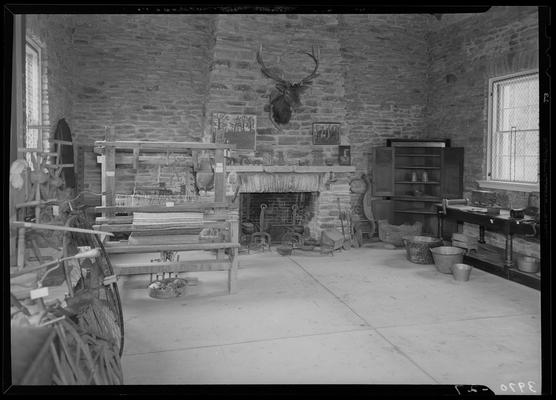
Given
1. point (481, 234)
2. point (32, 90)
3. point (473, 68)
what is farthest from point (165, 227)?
point (473, 68)

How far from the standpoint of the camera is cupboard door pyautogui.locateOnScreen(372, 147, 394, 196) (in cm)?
833

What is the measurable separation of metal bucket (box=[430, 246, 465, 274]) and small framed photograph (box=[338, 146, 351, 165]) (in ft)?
8.30

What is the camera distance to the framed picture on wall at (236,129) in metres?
7.60

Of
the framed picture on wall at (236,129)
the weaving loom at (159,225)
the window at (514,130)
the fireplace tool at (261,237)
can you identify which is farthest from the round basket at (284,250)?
the window at (514,130)

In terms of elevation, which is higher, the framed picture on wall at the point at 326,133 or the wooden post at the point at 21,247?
the framed picture on wall at the point at 326,133

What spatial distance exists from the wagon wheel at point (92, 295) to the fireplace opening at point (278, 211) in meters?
4.52

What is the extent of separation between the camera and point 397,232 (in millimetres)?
8086

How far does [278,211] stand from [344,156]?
61.6 inches

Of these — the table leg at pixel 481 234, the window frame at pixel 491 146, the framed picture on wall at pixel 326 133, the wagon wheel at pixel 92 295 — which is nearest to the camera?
the wagon wheel at pixel 92 295

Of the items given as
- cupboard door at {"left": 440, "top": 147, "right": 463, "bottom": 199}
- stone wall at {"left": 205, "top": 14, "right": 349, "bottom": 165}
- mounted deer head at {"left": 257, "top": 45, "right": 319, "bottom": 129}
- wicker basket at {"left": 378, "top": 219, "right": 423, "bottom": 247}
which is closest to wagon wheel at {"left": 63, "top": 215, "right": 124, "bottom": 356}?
stone wall at {"left": 205, "top": 14, "right": 349, "bottom": 165}

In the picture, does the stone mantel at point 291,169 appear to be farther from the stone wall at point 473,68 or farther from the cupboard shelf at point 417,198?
the stone wall at point 473,68

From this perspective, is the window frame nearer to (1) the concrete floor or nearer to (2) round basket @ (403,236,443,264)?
(2) round basket @ (403,236,443,264)

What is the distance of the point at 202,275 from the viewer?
5.87 metres
